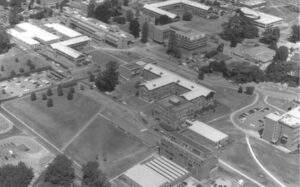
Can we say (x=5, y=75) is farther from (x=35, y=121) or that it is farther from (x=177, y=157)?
(x=177, y=157)

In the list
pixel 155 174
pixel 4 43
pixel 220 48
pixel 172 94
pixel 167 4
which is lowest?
pixel 172 94

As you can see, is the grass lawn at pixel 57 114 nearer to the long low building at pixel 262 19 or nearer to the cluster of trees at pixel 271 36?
the cluster of trees at pixel 271 36

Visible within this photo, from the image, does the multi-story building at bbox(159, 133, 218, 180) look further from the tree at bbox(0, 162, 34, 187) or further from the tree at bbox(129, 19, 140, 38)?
the tree at bbox(129, 19, 140, 38)

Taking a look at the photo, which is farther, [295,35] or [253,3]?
[253,3]

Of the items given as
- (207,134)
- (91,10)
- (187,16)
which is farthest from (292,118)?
(91,10)

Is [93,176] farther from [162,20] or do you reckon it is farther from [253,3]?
[253,3]

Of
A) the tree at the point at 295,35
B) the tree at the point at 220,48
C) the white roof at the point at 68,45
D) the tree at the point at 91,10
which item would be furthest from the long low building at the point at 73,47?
the tree at the point at 295,35

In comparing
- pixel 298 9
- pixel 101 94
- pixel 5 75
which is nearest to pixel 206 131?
pixel 101 94
